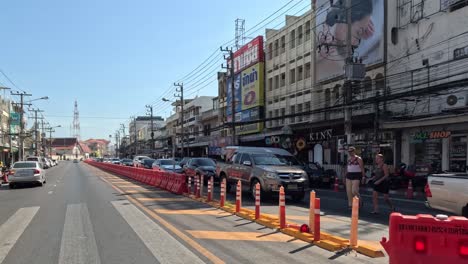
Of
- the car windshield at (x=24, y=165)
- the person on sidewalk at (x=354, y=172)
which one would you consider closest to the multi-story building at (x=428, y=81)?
the person on sidewalk at (x=354, y=172)

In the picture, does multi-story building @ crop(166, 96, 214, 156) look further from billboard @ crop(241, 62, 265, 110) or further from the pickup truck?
the pickup truck

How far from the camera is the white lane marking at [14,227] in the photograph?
860cm

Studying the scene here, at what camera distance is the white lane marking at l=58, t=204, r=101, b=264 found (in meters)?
7.54

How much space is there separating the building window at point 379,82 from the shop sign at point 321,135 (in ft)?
15.1

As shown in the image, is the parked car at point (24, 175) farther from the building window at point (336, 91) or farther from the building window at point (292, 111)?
the building window at point (292, 111)

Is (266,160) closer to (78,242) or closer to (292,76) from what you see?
(78,242)

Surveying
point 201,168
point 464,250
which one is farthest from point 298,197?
point 464,250

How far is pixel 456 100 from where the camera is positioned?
985 inches

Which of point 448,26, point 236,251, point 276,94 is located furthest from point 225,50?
point 236,251

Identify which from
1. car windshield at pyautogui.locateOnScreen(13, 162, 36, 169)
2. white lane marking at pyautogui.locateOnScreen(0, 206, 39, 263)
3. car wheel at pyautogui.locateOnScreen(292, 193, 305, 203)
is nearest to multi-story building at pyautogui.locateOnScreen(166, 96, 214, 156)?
car windshield at pyautogui.locateOnScreen(13, 162, 36, 169)

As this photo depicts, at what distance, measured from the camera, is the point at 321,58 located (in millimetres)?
39969

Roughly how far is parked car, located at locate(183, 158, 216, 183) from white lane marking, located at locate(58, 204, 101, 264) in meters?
12.5

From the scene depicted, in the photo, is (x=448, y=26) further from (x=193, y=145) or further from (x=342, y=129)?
(x=193, y=145)

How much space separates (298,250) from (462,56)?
67.4 ft
